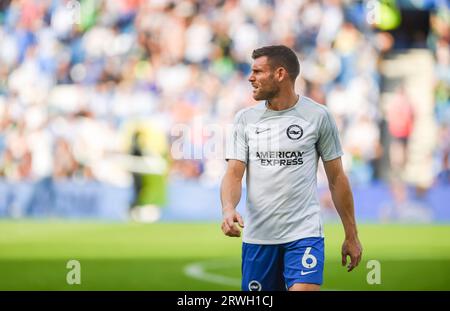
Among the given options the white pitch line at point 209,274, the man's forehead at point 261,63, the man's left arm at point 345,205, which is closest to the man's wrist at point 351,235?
the man's left arm at point 345,205

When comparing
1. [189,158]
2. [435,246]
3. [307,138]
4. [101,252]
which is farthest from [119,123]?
[307,138]

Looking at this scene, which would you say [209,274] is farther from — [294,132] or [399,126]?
[399,126]

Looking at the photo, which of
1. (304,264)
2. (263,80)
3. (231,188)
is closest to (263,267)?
(304,264)

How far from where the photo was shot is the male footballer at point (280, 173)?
6.14 m

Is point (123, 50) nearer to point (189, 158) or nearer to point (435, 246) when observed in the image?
point (189, 158)

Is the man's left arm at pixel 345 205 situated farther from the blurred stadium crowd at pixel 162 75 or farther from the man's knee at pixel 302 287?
the blurred stadium crowd at pixel 162 75

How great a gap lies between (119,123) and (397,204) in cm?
528

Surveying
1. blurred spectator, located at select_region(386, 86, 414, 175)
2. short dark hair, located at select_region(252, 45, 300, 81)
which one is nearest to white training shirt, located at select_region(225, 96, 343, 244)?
short dark hair, located at select_region(252, 45, 300, 81)

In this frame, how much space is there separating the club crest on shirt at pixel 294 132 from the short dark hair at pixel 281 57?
31 centimetres

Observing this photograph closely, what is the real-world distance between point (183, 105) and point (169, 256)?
6192mm

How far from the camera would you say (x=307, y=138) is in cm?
619

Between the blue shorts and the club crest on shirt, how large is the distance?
0.60 meters

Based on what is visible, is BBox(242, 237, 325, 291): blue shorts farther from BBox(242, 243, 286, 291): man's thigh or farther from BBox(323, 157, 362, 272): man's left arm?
BBox(323, 157, 362, 272): man's left arm

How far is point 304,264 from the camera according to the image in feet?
19.6
